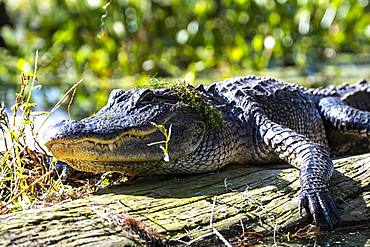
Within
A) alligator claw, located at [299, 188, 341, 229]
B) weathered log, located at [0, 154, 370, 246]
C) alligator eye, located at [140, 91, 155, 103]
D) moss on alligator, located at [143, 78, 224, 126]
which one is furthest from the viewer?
moss on alligator, located at [143, 78, 224, 126]

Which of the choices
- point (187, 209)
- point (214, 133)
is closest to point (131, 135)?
point (187, 209)

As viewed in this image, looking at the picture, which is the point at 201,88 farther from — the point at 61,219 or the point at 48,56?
the point at 48,56

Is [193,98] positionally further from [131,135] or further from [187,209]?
[187,209]

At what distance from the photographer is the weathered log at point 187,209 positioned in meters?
3.17

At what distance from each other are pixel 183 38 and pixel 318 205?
7442mm

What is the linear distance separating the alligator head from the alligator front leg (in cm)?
48

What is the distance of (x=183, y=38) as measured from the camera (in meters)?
10.9

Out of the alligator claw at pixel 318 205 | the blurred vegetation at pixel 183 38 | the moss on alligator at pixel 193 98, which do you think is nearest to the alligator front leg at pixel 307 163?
the alligator claw at pixel 318 205

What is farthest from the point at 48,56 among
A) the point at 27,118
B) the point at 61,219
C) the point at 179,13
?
the point at 61,219

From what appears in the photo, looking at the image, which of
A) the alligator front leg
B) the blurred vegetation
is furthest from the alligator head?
the blurred vegetation

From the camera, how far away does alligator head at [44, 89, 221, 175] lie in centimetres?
370

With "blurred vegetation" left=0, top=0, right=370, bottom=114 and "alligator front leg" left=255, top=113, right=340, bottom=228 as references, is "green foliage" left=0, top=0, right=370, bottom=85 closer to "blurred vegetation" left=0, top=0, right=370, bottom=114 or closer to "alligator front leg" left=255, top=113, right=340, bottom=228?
"blurred vegetation" left=0, top=0, right=370, bottom=114

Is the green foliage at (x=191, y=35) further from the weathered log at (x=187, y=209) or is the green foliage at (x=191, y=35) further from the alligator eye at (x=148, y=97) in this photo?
the weathered log at (x=187, y=209)

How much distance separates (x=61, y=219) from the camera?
10.7 feet
